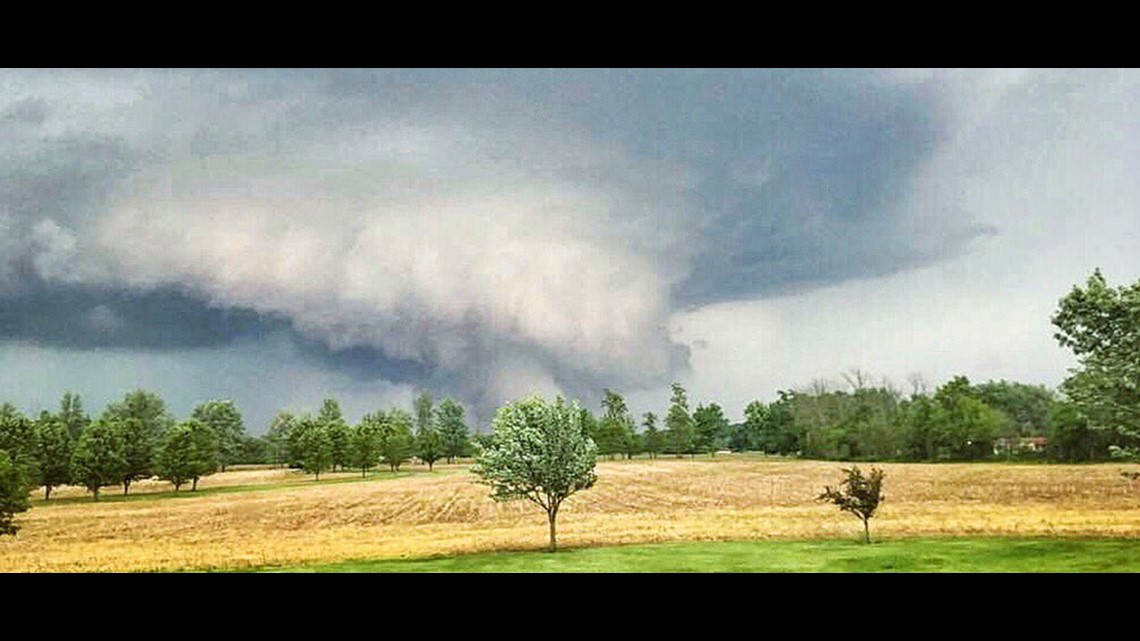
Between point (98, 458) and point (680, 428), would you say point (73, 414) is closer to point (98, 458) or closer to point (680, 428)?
point (98, 458)

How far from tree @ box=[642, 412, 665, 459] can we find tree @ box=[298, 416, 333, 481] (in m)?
2.17

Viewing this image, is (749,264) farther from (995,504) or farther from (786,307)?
(995,504)

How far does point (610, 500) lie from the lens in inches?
216

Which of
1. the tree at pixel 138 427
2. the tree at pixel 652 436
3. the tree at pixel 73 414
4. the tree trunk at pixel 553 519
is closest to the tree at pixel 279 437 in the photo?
the tree at pixel 138 427

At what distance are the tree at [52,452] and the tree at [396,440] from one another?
2151mm

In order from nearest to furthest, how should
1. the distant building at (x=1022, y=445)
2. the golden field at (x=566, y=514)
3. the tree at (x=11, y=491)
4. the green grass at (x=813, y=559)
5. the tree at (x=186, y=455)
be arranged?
the green grass at (x=813, y=559)
the golden field at (x=566, y=514)
the distant building at (x=1022, y=445)
the tree at (x=11, y=491)
the tree at (x=186, y=455)

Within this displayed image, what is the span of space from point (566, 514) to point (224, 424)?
2.38 m

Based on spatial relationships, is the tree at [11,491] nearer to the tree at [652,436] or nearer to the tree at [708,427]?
the tree at [652,436]

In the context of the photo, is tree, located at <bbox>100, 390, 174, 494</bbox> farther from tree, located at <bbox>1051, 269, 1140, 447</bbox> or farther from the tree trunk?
tree, located at <bbox>1051, 269, 1140, 447</bbox>

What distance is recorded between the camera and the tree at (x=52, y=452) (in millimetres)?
5633

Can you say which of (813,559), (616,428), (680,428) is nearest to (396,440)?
(616,428)

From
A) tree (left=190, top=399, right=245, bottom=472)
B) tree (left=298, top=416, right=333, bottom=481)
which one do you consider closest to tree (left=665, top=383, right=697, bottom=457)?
tree (left=298, top=416, right=333, bottom=481)
